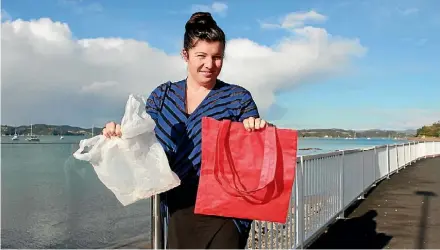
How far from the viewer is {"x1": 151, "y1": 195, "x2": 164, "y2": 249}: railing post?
2133mm

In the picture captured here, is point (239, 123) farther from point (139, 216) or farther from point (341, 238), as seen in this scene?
point (139, 216)

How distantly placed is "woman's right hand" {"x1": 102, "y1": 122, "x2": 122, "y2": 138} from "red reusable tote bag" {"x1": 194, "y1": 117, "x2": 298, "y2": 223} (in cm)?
39

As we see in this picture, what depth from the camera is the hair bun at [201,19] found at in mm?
2186

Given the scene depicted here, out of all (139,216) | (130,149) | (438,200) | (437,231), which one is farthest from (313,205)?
(139,216)

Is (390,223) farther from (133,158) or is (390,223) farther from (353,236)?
(133,158)

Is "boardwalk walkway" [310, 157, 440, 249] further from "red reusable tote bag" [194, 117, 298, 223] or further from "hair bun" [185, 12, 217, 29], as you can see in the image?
"hair bun" [185, 12, 217, 29]

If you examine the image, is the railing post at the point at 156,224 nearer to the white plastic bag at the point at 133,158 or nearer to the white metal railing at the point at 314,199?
the white metal railing at the point at 314,199

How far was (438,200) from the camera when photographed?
1011 cm

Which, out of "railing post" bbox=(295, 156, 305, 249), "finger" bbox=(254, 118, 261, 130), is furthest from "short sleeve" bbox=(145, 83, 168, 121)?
"railing post" bbox=(295, 156, 305, 249)

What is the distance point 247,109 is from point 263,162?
29 centimetres

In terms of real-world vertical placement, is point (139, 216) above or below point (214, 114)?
below

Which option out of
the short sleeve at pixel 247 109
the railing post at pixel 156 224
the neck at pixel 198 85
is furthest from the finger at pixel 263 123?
the railing post at pixel 156 224

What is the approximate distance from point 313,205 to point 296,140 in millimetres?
4206

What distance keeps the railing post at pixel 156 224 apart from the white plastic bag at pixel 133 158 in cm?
13
